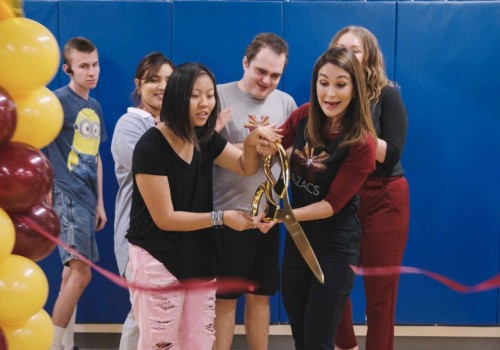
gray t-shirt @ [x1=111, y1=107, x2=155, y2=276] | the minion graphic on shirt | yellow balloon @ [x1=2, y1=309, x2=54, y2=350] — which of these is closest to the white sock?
gray t-shirt @ [x1=111, y1=107, x2=155, y2=276]

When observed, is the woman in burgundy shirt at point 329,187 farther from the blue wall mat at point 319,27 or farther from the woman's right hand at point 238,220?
the blue wall mat at point 319,27

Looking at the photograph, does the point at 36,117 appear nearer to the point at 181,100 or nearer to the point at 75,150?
the point at 181,100

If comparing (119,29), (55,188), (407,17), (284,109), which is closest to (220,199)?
(284,109)

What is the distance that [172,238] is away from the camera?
2359 mm

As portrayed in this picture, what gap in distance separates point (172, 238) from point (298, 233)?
1.55 feet

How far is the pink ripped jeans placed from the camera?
2332mm

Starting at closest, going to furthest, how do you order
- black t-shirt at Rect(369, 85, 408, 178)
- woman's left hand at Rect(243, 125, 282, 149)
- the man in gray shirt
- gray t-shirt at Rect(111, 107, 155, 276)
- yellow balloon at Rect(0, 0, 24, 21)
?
yellow balloon at Rect(0, 0, 24, 21) → woman's left hand at Rect(243, 125, 282, 149) → black t-shirt at Rect(369, 85, 408, 178) → the man in gray shirt → gray t-shirt at Rect(111, 107, 155, 276)

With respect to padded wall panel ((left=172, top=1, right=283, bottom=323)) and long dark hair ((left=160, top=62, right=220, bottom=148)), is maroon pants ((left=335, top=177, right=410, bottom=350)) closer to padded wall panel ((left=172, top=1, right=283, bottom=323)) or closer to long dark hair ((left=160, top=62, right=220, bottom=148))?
long dark hair ((left=160, top=62, right=220, bottom=148))

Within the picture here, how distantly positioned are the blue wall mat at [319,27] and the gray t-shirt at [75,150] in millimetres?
1116

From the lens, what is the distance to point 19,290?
185 centimetres

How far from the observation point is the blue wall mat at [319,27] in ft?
11.8

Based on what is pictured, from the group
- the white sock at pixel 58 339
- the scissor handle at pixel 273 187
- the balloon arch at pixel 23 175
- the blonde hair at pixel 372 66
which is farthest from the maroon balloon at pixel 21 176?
the white sock at pixel 58 339

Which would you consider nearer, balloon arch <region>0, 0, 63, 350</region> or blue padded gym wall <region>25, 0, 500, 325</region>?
balloon arch <region>0, 0, 63, 350</region>

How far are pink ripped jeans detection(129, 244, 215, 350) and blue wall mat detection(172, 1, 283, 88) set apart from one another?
5.12ft
